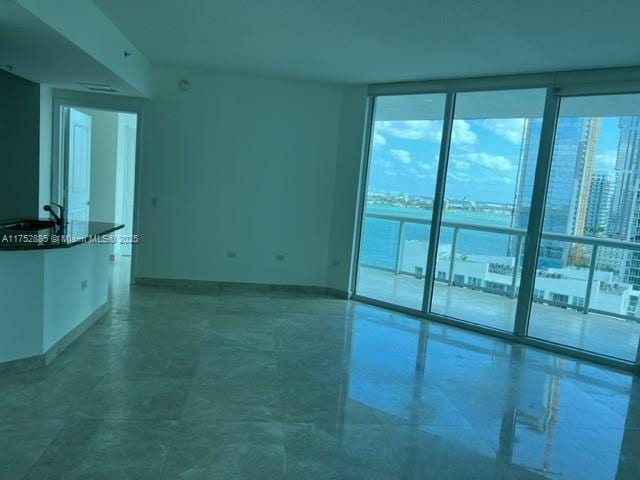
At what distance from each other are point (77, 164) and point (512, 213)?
5.16 m

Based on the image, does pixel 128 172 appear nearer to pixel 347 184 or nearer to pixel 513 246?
pixel 347 184

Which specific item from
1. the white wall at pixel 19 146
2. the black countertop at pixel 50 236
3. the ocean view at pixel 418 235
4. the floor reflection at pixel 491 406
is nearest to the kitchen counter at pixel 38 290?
the black countertop at pixel 50 236

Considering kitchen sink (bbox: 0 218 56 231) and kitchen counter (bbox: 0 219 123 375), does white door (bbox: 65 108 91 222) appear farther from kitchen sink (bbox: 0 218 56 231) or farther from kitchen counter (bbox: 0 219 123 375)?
kitchen counter (bbox: 0 219 123 375)

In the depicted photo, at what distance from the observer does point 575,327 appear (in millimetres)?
4949

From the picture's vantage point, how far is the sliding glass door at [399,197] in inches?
211

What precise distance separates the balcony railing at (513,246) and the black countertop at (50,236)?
10.7ft

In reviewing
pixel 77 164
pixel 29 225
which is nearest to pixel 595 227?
pixel 29 225

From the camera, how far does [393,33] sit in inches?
141

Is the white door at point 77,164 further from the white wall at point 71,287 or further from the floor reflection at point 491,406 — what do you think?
the floor reflection at point 491,406

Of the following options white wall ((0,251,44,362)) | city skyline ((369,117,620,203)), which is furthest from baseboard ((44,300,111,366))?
city skyline ((369,117,620,203))

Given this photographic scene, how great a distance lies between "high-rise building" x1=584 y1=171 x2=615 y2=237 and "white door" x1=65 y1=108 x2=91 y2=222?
5.72 m

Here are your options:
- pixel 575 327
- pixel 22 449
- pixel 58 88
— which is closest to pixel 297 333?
pixel 22 449

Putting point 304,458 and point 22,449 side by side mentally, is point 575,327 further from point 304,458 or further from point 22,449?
point 22,449

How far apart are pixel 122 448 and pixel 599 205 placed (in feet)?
14.6
